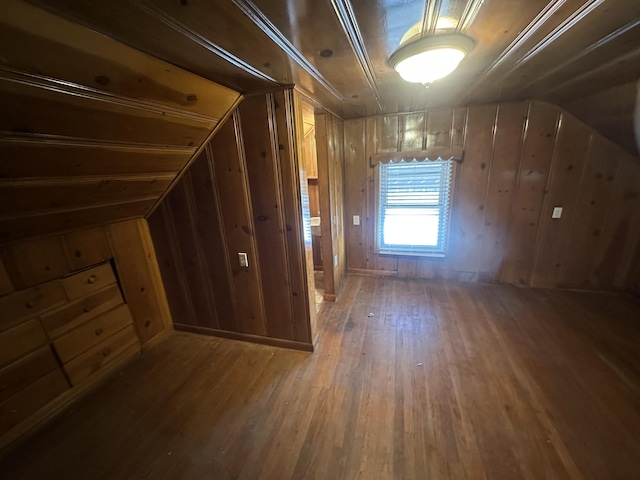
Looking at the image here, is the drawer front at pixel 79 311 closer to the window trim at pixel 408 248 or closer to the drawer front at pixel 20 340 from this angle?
the drawer front at pixel 20 340

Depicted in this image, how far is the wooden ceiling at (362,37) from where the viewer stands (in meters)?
0.80

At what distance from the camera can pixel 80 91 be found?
953mm

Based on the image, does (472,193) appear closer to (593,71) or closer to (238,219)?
(593,71)

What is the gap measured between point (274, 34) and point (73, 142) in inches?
40.8

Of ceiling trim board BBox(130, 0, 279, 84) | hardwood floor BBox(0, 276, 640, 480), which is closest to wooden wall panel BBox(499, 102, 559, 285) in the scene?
hardwood floor BBox(0, 276, 640, 480)

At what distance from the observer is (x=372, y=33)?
102 centimetres

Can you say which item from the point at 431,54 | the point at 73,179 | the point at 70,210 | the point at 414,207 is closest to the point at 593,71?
the point at 431,54

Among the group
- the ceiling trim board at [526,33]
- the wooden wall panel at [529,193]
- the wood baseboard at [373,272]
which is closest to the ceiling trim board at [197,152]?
the ceiling trim board at [526,33]

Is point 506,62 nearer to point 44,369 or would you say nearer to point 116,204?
point 116,204

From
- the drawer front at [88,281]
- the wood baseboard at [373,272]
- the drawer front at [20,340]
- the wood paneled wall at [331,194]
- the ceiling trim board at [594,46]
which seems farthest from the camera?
the wood baseboard at [373,272]

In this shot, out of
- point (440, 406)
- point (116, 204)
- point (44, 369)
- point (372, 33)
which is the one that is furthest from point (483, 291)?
point (44, 369)

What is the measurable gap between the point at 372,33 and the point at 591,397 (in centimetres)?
249

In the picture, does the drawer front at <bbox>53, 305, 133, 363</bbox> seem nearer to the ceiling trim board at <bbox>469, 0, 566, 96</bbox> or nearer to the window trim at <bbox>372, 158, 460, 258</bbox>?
the window trim at <bbox>372, 158, 460, 258</bbox>

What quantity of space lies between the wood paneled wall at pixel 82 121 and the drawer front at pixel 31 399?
94 centimetres
